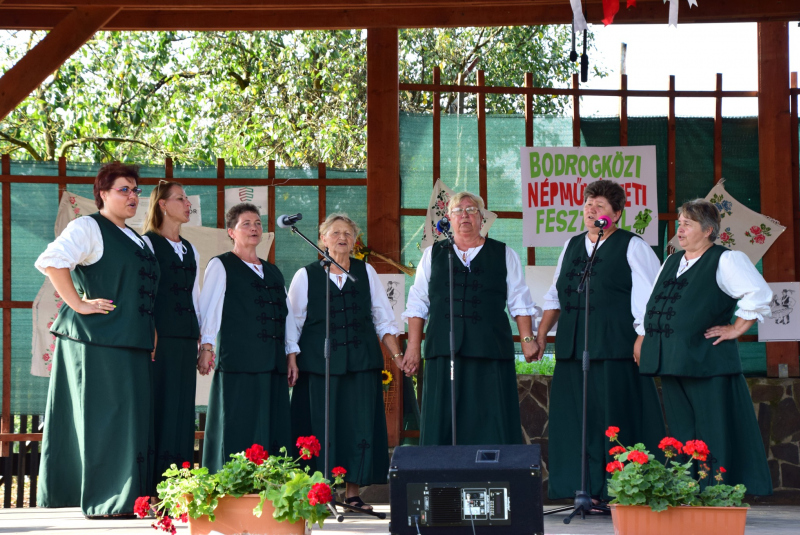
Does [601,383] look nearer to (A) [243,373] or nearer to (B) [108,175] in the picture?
(A) [243,373]

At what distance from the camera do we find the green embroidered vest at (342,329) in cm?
445

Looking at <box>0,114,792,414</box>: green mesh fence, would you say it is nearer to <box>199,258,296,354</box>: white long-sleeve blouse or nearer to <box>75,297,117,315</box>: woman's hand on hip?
<box>199,258,296,354</box>: white long-sleeve blouse

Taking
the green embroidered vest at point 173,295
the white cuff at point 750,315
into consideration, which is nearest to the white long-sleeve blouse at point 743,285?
the white cuff at point 750,315

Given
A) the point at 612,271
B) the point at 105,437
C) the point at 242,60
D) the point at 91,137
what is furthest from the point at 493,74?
the point at 105,437

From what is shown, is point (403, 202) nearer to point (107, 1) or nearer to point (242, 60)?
point (107, 1)

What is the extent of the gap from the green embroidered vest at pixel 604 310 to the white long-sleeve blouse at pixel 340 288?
0.84 metres

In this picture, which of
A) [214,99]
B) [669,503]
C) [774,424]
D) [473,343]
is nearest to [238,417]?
[473,343]

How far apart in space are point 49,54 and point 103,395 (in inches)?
95.2

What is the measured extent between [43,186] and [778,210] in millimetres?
4476

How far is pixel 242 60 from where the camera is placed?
12.0 m

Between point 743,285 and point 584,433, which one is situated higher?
point 743,285

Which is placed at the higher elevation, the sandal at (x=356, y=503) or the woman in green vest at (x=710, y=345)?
the woman in green vest at (x=710, y=345)

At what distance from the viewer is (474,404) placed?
439 cm

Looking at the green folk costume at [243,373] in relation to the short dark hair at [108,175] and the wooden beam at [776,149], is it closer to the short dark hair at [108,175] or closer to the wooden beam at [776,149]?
the short dark hair at [108,175]
